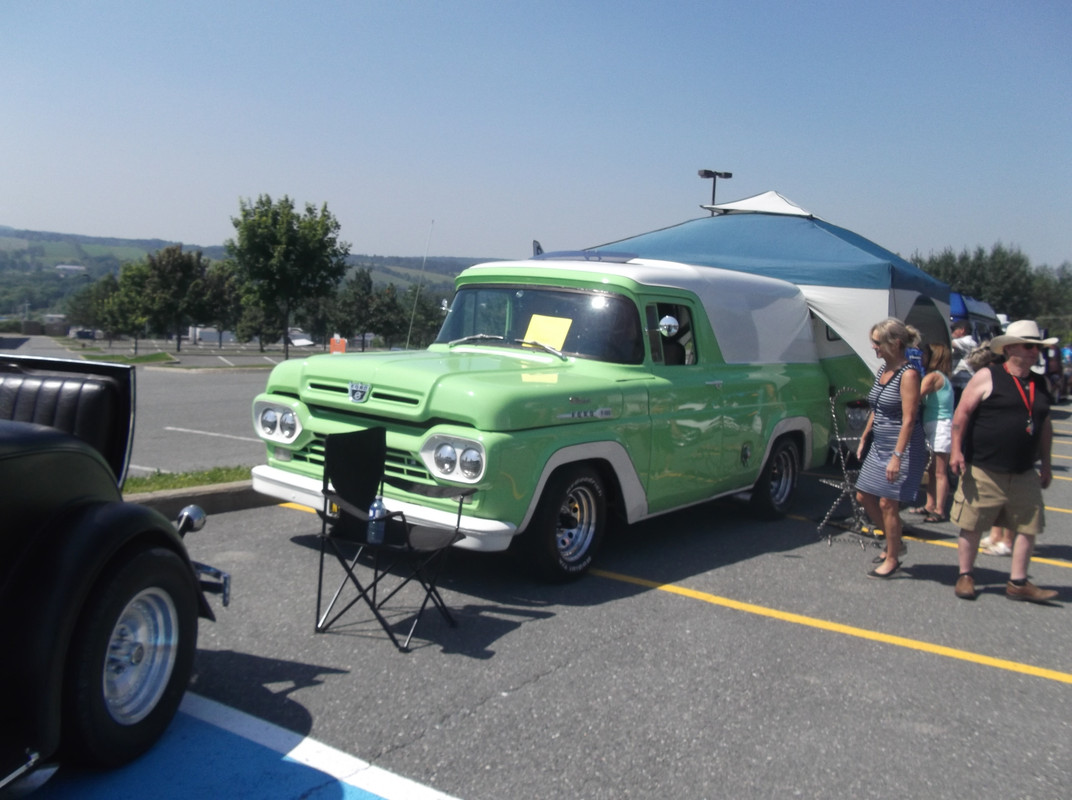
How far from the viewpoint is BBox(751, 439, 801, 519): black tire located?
794 cm

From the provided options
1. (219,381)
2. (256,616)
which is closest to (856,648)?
(256,616)

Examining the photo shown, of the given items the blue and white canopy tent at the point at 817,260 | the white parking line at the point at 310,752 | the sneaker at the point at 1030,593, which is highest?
the blue and white canopy tent at the point at 817,260

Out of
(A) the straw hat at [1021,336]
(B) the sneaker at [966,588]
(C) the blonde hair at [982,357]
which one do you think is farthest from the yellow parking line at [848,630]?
(C) the blonde hair at [982,357]

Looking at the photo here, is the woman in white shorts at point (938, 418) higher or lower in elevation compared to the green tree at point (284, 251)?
lower

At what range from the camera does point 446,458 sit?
5.15 meters

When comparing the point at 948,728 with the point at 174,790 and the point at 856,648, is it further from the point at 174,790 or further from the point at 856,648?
the point at 174,790

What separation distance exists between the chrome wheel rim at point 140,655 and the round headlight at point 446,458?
6.36 ft

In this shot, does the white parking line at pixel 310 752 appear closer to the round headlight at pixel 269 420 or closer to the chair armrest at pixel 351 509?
the chair armrest at pixel 351 509

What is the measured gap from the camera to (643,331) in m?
6.40

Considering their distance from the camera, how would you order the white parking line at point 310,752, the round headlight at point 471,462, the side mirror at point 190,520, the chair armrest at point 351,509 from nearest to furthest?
the white parking line at point 310,752 < the side mirror at point 190,520 < the chair armrest at point 351,509 < the round headlight at point 471,462

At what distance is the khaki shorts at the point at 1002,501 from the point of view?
19.1 feet

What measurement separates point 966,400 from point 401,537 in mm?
3898

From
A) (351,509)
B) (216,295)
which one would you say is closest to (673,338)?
(351,509)

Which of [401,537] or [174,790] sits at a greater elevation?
[401,537]
